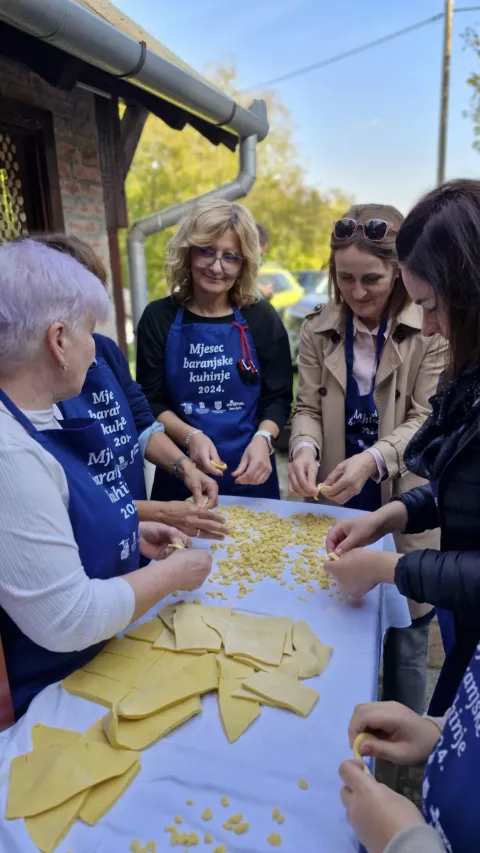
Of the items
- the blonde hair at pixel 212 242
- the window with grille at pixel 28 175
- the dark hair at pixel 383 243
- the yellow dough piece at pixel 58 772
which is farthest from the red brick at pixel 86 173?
the yellow dough piece at pixel 58 772

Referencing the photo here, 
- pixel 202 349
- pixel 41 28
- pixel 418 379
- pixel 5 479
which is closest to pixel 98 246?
pixel 41 28

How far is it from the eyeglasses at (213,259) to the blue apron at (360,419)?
1.95ft

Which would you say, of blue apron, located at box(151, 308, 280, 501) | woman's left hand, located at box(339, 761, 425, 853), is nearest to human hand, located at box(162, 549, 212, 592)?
woman's left hand, located at box(339, 761, 425, 853)

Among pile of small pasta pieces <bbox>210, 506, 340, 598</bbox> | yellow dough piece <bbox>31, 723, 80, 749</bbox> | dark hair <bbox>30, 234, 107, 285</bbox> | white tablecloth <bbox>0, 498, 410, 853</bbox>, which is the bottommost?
white tablecloth <bbox>0, 498, 410, 853</bbox>

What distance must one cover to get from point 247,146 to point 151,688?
6049mm

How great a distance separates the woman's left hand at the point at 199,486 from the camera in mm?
2236

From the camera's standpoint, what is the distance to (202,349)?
2684mm

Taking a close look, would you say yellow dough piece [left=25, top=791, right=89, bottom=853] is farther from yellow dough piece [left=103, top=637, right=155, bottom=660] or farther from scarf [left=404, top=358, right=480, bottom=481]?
scarf [left=404, top=358, right=480, bottom=481]

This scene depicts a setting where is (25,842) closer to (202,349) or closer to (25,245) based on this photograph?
(25,245)

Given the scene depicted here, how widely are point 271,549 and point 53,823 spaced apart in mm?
1122

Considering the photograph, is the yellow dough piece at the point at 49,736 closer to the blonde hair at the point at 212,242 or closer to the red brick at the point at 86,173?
the blonde hair at the point at 212,242

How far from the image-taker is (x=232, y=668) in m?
1.32

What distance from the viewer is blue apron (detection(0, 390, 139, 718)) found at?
1.24 metres

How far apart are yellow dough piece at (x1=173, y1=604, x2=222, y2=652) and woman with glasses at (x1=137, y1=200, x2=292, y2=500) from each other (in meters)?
1.12
